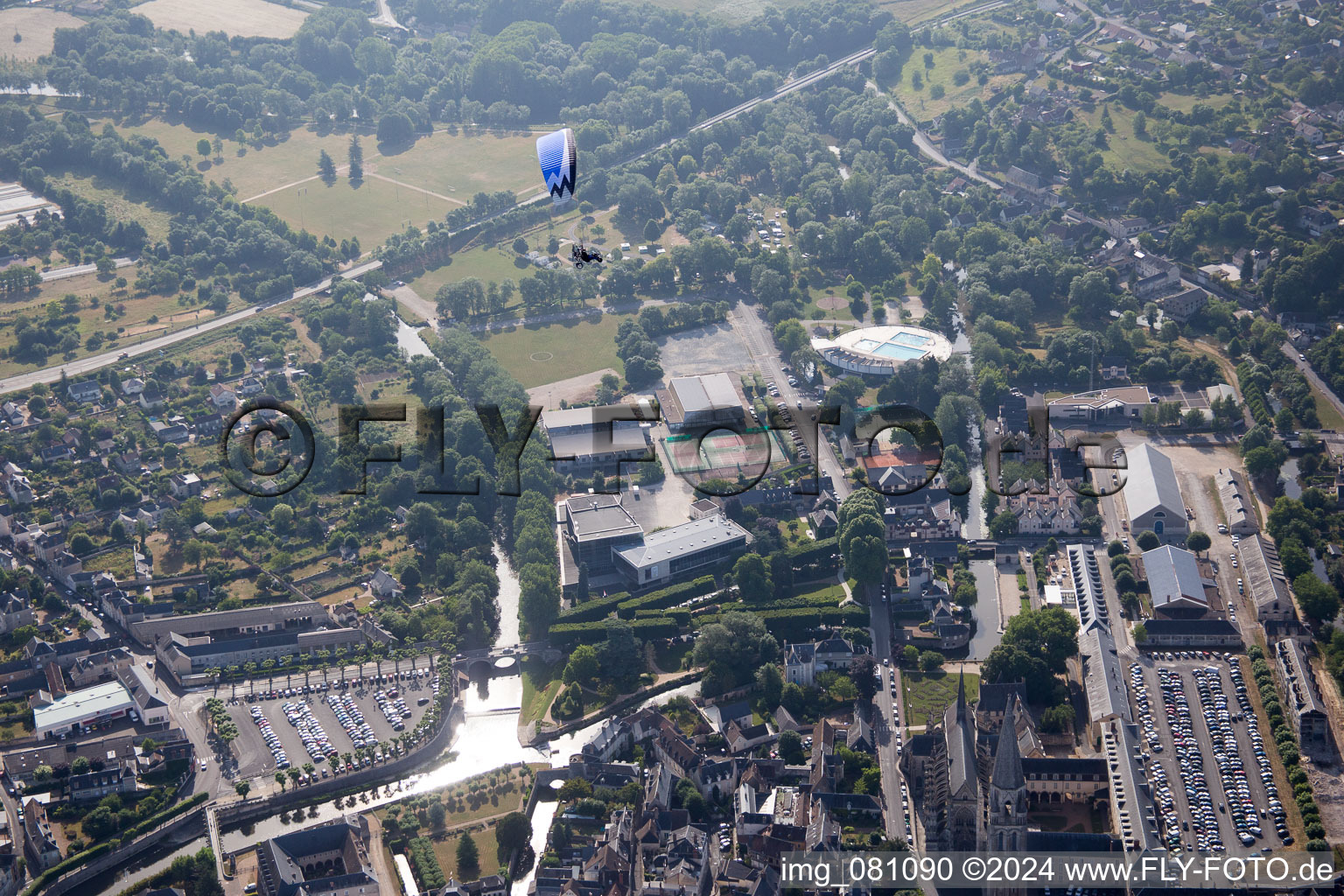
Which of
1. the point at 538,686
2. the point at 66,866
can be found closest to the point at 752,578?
the point at 538,686

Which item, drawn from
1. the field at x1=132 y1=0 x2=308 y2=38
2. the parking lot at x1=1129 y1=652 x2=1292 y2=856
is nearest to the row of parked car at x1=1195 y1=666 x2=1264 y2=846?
the parking lot at x1=1129 y1=652 x2=1292 y2=856

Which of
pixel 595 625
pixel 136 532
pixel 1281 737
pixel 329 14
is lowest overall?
pixel 1281 737

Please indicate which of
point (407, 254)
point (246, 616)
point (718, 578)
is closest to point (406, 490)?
point (246, 616)

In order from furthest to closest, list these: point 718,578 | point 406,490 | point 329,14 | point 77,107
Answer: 1. point 329,14
2. point 77,107
3. point 406,490
4. point 718,578

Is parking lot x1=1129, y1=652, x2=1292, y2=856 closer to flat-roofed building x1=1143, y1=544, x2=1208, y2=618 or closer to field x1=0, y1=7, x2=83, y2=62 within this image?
flat-roofed building x1=1143, y1=544, x2=1208, y2=618

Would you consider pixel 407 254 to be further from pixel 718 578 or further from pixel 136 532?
pixel 718 578

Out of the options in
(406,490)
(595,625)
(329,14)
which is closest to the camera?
(595,625)

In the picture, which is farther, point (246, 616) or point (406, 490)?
point (406, 490)

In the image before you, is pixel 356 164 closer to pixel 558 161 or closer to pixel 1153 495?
pixel 558 161
